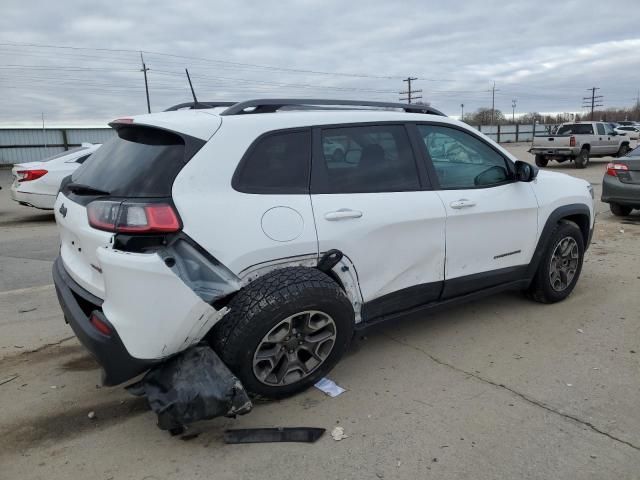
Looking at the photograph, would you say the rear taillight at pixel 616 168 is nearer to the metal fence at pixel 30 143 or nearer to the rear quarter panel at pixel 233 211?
the rear quarter panel at pixel 233 211

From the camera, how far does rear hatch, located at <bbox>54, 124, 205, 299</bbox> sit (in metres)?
2.73

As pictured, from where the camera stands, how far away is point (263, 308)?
274 cm

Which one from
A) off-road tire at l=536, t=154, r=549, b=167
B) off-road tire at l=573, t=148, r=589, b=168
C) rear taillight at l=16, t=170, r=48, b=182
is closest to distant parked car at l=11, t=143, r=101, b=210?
rear taillight at l=16, t=170, r=48, b=182

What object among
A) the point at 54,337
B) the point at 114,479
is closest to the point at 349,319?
the point at 114,479

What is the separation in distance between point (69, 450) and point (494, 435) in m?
2.25

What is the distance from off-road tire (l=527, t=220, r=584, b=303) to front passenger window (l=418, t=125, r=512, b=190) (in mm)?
766

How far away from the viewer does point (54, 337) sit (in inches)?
163

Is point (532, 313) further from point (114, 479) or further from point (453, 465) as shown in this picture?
point (114, 479)

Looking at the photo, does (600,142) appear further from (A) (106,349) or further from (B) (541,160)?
(A) (106,349)

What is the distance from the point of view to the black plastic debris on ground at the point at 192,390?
8.55ft

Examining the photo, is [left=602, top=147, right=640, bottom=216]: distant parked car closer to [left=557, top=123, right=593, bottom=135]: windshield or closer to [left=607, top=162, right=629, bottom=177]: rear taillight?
[left=607, top=162, right=629, bottom=177]: rear taillight

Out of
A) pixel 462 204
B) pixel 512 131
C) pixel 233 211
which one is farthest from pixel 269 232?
pixel 512 131

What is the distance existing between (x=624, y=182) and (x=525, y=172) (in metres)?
6.02

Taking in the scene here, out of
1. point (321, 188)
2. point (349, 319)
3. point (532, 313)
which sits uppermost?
point (321, 188)
